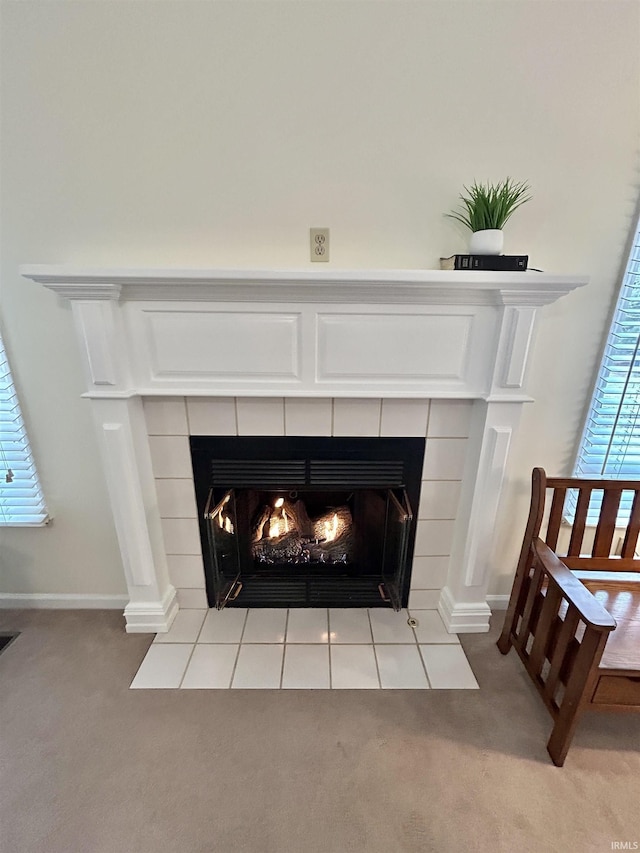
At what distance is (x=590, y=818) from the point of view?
111 centimetres

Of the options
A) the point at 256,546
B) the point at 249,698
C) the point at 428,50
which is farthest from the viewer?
the point at 256,546

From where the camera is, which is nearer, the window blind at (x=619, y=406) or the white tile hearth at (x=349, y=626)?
the window blind at (x=619, y=406)

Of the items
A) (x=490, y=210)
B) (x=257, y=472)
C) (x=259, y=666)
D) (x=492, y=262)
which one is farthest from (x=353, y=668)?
(x=490, y=210)

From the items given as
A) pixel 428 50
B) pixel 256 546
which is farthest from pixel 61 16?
pixel 256 546

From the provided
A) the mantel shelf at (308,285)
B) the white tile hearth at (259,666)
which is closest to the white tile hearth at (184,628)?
the white tile hearth at (259,666)

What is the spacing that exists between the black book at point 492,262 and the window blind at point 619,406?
468 mm

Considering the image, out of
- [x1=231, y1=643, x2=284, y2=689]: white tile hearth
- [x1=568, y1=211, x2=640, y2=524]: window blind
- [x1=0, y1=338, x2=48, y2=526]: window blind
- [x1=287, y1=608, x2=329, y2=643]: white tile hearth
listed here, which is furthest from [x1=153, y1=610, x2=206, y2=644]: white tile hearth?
[x1=568, y1=211, x2=640, y2=524]: window blind

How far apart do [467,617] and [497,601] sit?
25 cm

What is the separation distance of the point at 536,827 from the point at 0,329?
2306mm

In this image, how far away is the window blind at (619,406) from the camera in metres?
1.42

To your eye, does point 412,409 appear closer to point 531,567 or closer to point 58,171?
point 531,567

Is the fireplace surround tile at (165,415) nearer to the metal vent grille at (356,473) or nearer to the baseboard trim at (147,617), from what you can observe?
the metal vent grille at (356,473)

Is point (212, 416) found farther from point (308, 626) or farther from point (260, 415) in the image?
point (308, 626)

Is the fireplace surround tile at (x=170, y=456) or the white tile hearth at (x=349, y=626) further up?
the fireplace surround tile at (x=170, y=456)
